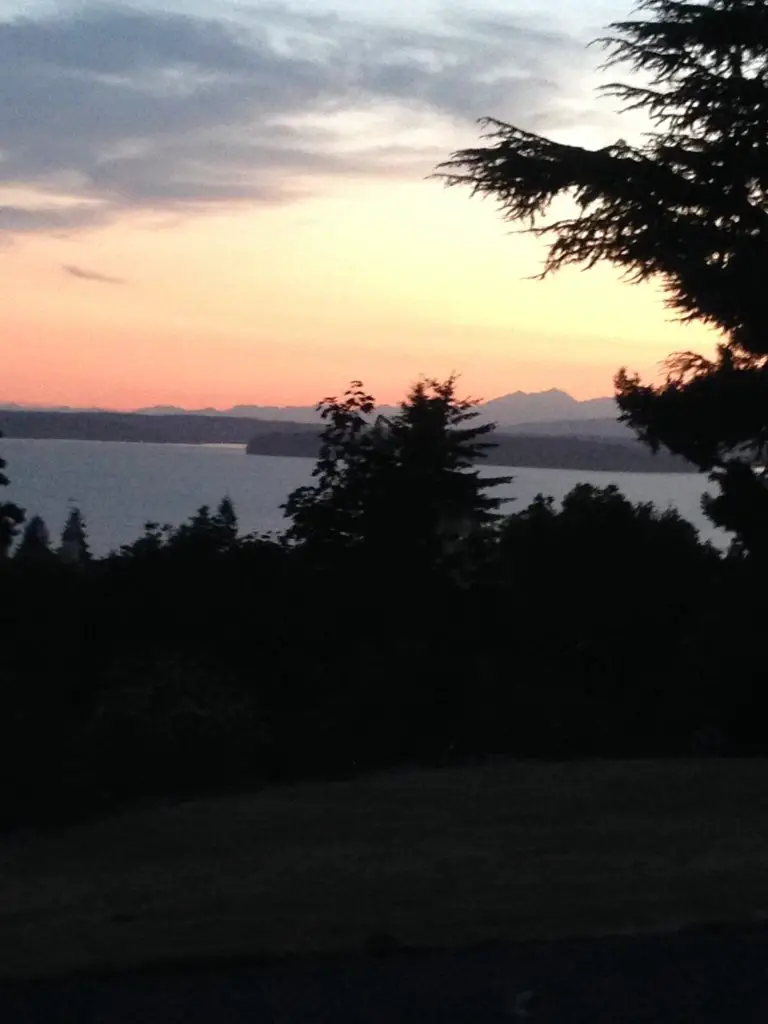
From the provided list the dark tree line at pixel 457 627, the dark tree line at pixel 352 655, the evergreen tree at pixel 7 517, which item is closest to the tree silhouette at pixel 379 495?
the dark tree line at pixel 352 655

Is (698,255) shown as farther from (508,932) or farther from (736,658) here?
(508,932)

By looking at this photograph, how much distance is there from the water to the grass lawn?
16.2 meters

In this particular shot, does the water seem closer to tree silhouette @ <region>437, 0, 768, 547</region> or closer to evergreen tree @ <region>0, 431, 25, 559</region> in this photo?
evergreen tree @ <region>0, 431, 25, 559</region>

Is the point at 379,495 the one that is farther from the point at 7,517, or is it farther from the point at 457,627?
the point at 7,517

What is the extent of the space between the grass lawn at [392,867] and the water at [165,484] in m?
16.2

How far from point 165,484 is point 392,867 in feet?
223

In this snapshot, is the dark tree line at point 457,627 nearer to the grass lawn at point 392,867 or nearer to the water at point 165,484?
the grass lawn at point 392,867

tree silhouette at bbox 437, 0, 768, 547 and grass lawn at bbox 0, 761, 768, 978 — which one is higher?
tree silhouette at bbox 437, 0, 768, 547

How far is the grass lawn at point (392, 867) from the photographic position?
7015 millimetres

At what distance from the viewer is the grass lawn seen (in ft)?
23.0

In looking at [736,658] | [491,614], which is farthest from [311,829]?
[491,614]

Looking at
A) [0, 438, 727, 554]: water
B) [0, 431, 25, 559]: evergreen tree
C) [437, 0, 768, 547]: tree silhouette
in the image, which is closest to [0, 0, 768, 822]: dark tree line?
[437, 0, 768, 547]: tree silhouette

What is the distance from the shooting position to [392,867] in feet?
29.0

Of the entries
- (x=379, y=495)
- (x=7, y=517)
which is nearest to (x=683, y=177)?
(x=379, y=495)
